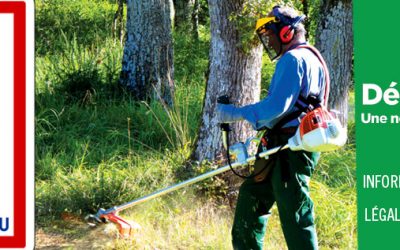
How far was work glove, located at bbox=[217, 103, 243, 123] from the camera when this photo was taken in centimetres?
458

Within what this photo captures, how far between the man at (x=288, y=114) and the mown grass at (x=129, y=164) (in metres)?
1.26

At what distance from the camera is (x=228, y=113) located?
15.1 feet

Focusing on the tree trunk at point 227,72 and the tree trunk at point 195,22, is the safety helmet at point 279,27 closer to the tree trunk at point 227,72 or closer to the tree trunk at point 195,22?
the tree trunk at point 227,72

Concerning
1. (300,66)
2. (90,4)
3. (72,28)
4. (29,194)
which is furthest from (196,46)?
(29,194)

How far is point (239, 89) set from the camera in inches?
251

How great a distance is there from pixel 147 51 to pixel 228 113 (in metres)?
4.77

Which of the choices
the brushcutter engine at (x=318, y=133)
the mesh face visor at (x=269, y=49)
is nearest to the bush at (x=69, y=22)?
the mesh face visor at (x=269, y=49)

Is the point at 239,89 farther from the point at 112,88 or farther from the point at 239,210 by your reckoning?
the point at 112,88

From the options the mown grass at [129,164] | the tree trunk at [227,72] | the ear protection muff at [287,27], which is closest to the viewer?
the ear protection muff at [287,27]

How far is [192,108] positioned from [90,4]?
742 cm

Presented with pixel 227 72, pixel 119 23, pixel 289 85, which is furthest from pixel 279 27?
pixel 119 23

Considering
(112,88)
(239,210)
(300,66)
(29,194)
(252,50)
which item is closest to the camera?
(29,194)

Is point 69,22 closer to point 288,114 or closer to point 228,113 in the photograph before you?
point 228,113

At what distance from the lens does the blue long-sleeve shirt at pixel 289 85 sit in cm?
432
